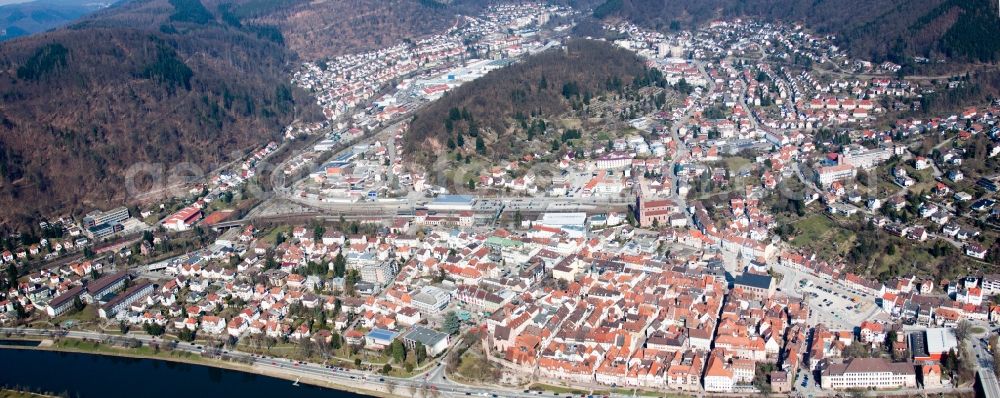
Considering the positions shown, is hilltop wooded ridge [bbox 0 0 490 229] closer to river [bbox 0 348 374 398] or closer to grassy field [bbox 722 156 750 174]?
river [bbox 0 348 374 398]

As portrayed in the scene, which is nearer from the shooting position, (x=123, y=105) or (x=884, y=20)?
(x=123, y=105)

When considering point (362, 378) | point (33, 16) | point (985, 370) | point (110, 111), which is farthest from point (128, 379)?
point (33, 16)

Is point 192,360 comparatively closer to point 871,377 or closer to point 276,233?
point 276,233

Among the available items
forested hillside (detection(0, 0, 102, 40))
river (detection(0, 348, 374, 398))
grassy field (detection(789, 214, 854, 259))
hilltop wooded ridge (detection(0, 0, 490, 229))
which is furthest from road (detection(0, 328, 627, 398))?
forested hillside (detection(0, 0, 102, 40))

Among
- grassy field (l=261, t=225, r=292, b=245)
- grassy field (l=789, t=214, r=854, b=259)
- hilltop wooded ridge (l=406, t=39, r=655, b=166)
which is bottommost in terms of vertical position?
grassy field (l=261, t=225, r=292, b=245)

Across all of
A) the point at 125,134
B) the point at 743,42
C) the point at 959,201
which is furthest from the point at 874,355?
the point at 743,42

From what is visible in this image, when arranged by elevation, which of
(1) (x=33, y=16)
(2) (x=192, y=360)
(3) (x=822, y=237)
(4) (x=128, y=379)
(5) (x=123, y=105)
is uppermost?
(1) (x=33, y=16)
